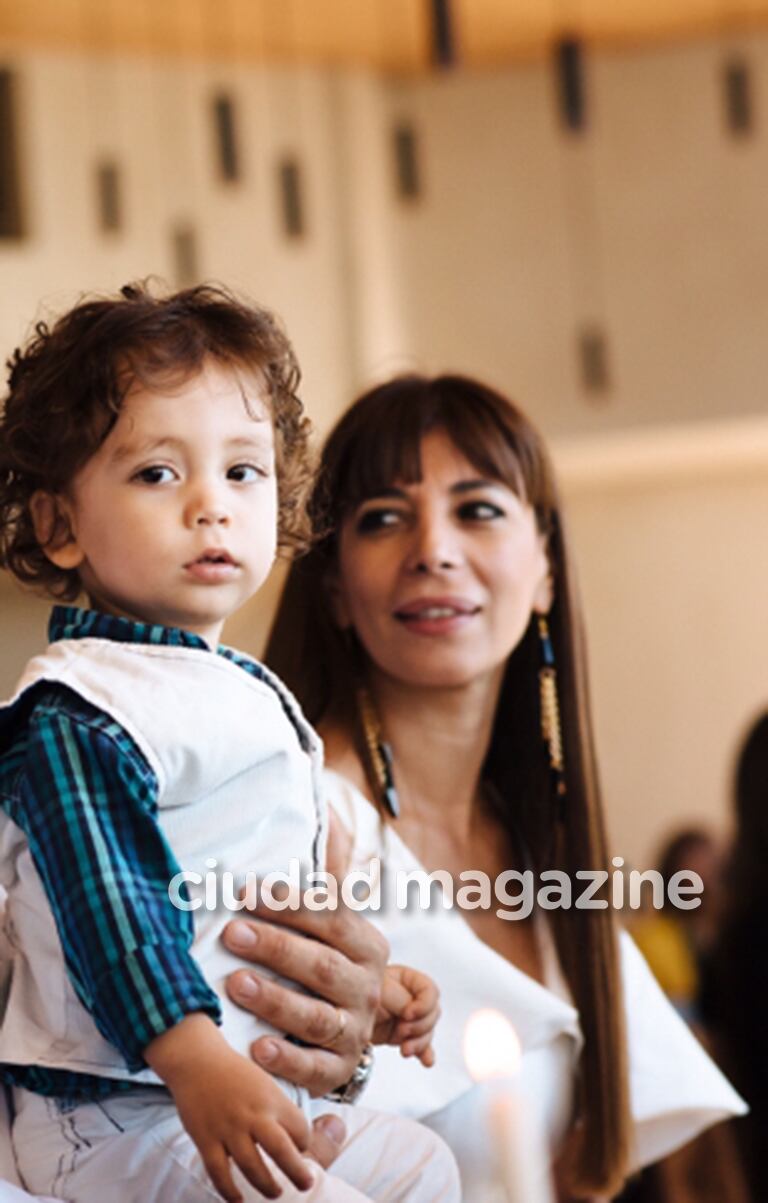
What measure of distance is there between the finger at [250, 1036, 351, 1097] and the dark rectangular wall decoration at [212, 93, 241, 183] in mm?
4410

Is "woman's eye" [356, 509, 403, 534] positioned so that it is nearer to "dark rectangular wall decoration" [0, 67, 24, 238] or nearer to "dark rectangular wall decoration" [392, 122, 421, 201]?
"dark rectangular wall decoration" [0, 67, 24, 238]

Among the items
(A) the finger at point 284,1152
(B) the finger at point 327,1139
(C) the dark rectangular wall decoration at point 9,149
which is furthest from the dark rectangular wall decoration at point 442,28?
(A) the finger at point 284,1152

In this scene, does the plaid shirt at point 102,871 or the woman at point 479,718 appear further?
the woman at point 479,718

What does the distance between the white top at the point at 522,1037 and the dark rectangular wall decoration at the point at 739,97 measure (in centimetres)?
421

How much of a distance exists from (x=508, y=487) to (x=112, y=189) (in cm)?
364

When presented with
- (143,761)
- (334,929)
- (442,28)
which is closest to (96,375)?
(143,761)

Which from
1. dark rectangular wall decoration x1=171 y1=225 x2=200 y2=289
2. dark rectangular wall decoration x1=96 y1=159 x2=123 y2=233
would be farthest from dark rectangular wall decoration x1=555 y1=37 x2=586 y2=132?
dark rectangular wall decoration x1=96 y1=159 x2=123 y2=233

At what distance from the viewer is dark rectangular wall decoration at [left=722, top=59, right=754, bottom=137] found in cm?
534

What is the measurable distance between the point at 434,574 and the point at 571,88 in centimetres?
435

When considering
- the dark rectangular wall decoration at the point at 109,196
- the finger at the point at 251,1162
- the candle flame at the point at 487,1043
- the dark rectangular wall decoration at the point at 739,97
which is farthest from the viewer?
the dark rectangular wall decoration at the point at 739,97

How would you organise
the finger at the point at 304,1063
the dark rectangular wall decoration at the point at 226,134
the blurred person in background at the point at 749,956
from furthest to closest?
the dark rectangular wall decoration at the point at 226,134 → the blurred person in background at the point at 749,956 → the finger at the point at 304,1063

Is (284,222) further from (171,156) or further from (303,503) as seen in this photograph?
(303,503)

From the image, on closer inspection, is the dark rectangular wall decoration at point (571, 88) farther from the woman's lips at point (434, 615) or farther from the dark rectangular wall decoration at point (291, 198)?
the woman's lips at point (434, 615)

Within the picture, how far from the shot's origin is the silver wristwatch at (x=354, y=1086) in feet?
3.06
